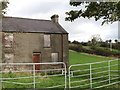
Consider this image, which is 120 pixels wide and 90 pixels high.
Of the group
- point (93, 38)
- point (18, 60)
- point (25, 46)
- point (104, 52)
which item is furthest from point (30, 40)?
point (93, 38)

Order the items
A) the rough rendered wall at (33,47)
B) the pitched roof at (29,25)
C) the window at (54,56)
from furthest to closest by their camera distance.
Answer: the window at (54,56) < the pitched roof at (29,25) < the rough rendered wall at (33,47)

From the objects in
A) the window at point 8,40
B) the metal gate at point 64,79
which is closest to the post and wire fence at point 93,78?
the metal gate at point 64,79

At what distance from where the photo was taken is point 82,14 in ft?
45.6

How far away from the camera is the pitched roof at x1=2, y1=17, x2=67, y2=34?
84.1 feet

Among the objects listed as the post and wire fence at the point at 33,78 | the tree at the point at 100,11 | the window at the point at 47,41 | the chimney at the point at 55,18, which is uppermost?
the chimney at the point at 55,18

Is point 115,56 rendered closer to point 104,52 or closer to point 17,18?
point 104,52

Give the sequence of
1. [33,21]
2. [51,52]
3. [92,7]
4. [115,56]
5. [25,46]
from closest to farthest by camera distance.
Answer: [92,7]
[25,46]
[51,52]
[33,21]
[115,56]

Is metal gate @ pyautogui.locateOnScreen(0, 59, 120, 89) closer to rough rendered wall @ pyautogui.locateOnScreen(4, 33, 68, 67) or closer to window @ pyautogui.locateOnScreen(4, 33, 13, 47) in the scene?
rough rendered wall @ pyautogui.locateOnScreen(4, 33, 68, 67)

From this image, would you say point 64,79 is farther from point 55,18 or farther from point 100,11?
point 55,18

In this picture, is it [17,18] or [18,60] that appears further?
[17,18]

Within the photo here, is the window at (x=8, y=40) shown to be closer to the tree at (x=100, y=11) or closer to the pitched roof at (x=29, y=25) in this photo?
the pitched roof at (x=29, y=25)

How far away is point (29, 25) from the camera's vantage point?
27.7m

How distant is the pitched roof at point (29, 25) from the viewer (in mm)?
25641

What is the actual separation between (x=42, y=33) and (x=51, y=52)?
322cm
